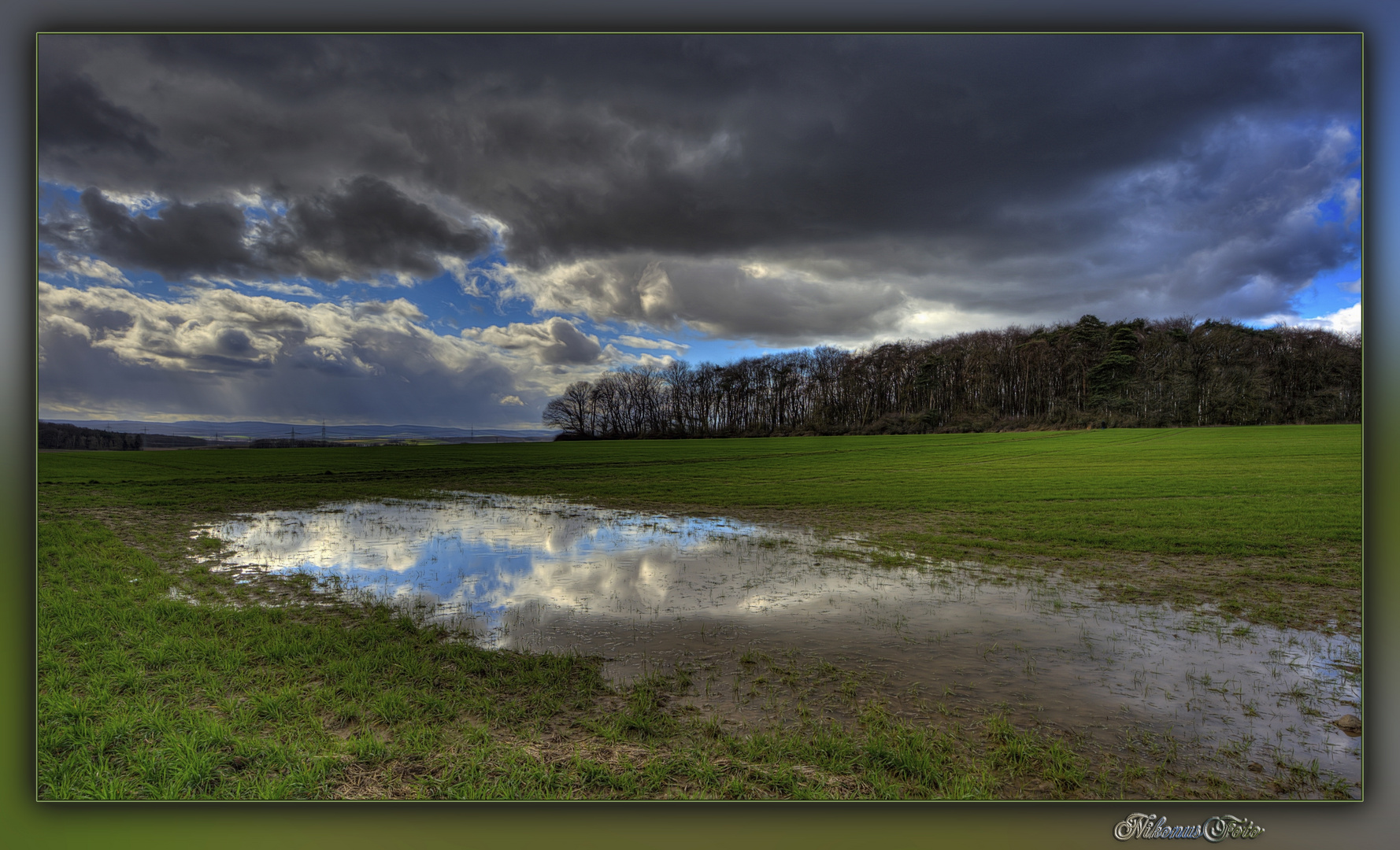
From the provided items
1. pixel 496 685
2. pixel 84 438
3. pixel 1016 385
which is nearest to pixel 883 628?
pixel 496 685

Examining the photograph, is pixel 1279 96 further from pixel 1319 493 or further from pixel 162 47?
pixel 1319 493

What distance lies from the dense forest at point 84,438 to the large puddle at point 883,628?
3283 millimetres

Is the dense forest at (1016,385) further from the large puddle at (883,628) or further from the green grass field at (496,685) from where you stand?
the large puddle at (883,628)

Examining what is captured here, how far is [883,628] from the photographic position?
8.09 meters

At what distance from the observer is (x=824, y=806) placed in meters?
4.38

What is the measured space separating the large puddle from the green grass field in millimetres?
737

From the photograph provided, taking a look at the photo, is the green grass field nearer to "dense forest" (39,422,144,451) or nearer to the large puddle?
"dense forest" (39,422,144,451)

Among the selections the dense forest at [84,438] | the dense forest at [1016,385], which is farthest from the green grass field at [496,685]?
the dense forest at [1016,385]

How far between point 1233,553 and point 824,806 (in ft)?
45.8

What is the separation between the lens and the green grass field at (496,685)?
464 cm

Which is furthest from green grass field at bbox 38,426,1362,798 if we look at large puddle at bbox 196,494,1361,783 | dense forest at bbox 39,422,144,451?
large puddle at bbox 196,494,1361,783

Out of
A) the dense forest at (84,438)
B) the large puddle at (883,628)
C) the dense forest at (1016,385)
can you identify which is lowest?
the large puddle at (883,628)

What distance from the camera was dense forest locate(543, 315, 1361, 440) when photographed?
1203cm

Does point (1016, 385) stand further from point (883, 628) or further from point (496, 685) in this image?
point (496, 685)
